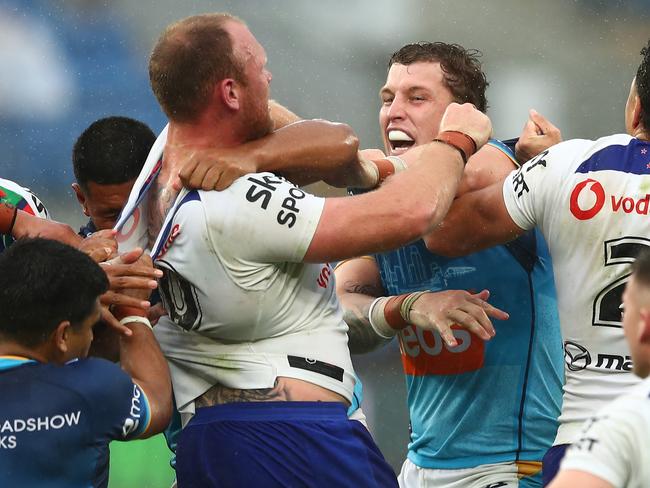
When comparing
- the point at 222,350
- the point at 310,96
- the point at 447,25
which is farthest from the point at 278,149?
the point at 447,25

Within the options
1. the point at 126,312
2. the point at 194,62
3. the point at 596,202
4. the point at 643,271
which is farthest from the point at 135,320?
the point at 643,271

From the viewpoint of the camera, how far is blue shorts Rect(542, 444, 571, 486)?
12.4ft

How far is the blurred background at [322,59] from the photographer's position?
8.95 metres

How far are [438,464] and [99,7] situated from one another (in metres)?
6.06

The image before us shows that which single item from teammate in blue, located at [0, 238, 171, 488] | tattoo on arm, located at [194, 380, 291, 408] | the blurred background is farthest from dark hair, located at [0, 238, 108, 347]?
the blurred background

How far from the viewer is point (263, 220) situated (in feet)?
10.9

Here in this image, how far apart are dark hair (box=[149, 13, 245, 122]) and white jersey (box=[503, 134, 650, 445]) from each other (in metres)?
1.06

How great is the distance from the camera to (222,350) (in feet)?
11.6

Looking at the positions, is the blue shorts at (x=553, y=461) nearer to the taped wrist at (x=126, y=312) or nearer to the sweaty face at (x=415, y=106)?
the taped wrist at (x=126, y=312)

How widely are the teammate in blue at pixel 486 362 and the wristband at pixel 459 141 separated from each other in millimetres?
525

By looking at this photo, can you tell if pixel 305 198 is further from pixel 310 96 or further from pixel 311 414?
pixel 310 96

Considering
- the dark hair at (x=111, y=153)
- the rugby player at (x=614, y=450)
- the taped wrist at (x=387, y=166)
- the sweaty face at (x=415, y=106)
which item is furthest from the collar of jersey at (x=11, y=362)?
the sweaty face at (x=415, y=106)

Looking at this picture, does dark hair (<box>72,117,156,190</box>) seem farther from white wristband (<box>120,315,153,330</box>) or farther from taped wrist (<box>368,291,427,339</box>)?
taped wrist (<box>368,291,427,339</box>)

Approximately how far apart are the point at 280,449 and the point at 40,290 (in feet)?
2.69
